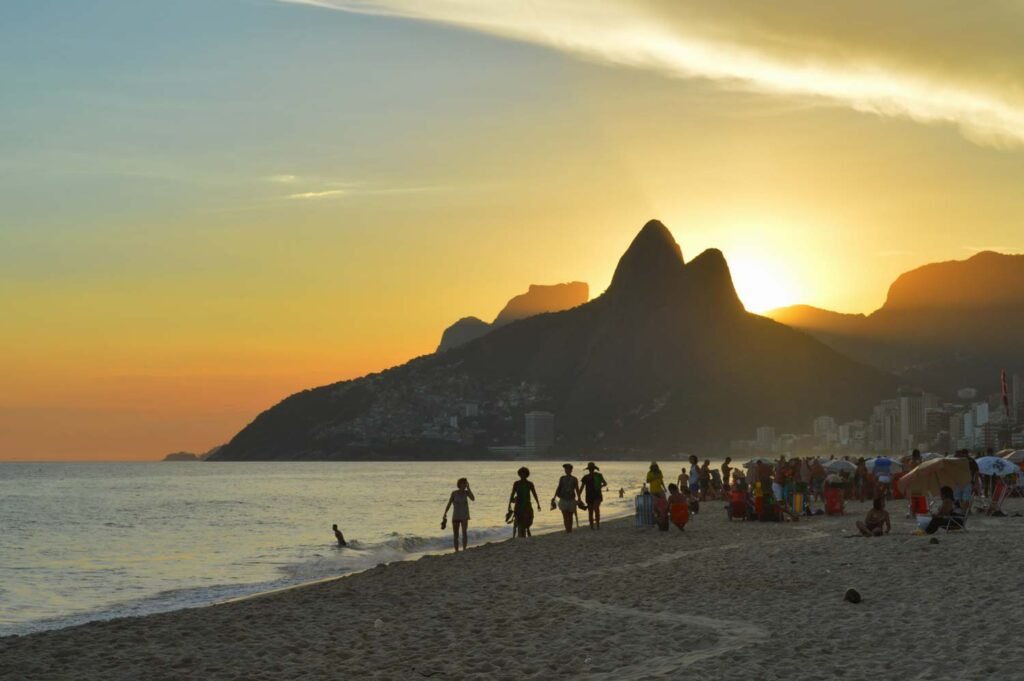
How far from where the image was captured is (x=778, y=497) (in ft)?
97.3

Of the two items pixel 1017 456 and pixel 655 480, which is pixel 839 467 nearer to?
pixel 1017 456

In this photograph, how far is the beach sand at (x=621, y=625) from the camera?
10234mm

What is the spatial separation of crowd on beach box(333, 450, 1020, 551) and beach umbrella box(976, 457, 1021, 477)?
95 millimetres

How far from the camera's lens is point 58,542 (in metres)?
41.8

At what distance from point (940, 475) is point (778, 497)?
7244mm

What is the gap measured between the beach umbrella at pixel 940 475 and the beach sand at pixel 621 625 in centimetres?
318

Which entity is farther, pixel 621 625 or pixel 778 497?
pixel 778 497

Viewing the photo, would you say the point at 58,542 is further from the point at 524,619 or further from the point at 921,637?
the point at 921,637

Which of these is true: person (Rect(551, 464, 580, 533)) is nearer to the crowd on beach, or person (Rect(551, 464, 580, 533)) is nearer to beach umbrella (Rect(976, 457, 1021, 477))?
the crowd on beach

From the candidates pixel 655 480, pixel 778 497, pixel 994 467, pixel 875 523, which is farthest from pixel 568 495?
pixel 994 467

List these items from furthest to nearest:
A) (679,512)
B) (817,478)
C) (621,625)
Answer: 1. (817,478)
2. (679,512)
3. (621,625)

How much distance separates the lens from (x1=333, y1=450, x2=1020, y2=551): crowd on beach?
854 inches

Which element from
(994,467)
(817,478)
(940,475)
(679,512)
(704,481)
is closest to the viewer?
(940,475)

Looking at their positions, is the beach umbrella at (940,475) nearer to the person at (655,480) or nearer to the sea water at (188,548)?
the person at (655,480)
